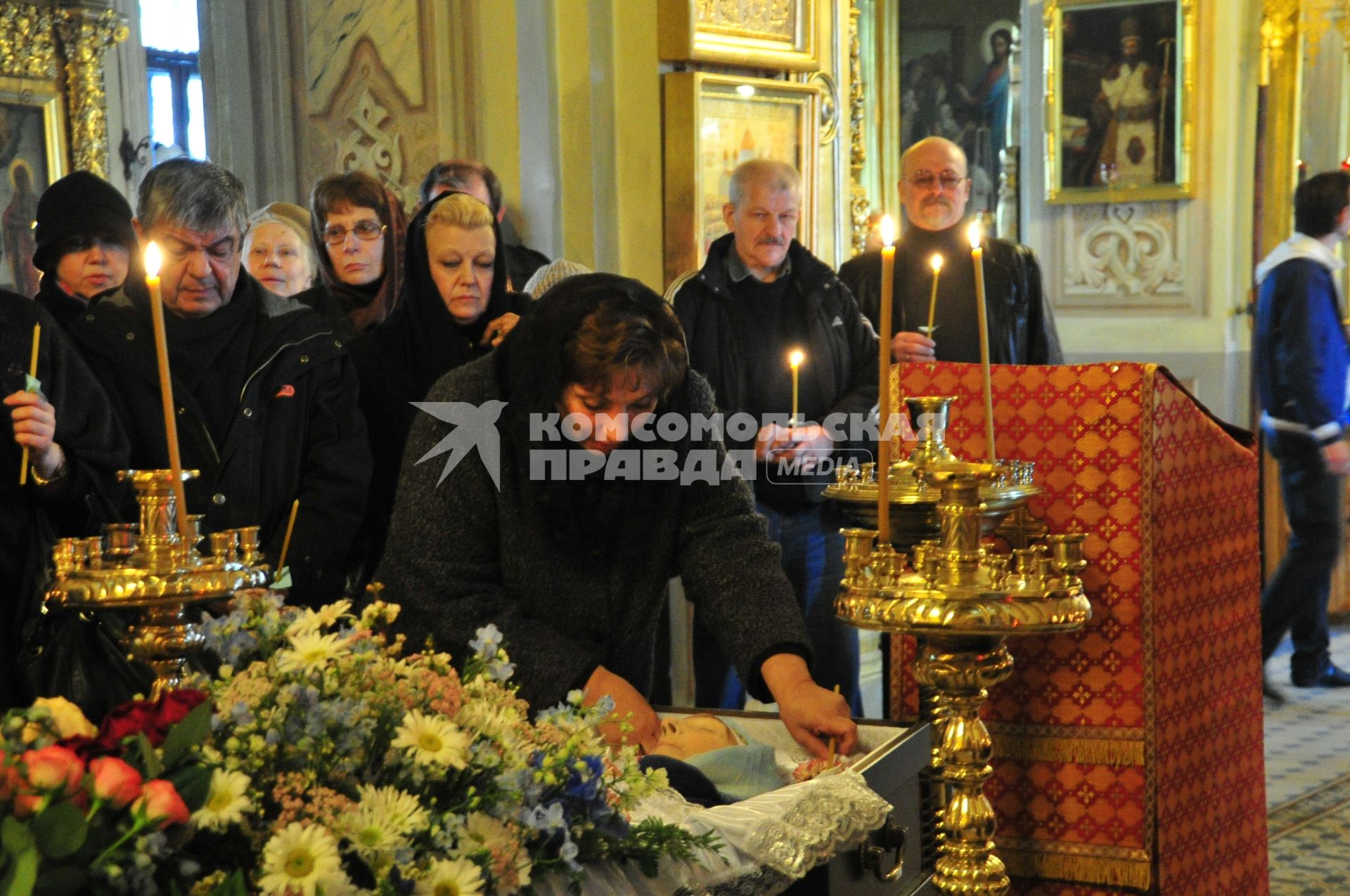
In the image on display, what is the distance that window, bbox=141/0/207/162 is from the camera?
9.45 metres

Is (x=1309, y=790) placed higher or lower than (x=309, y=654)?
lower

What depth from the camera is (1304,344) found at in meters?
5.57

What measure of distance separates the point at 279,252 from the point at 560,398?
1.85 metres

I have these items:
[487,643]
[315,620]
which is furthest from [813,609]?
[315,620]

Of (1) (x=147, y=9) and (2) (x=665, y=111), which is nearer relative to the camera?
(2) (x=665, y=111)

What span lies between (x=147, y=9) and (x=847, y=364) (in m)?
6.97

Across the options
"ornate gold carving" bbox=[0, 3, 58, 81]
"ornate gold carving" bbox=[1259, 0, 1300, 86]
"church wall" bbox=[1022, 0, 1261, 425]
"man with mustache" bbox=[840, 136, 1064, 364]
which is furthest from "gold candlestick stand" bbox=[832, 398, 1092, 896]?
"ornate gold carving" bbox=[1259, 0, 1300, 86]

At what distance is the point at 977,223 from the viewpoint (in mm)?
2643

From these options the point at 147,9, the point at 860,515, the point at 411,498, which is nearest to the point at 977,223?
the point at 860,515

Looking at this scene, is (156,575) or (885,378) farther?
(885,378)

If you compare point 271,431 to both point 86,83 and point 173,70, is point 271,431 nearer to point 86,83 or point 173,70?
point 86,83

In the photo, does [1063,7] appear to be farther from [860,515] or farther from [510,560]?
[510,560]

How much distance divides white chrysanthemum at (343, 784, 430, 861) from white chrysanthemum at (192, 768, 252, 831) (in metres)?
0.08

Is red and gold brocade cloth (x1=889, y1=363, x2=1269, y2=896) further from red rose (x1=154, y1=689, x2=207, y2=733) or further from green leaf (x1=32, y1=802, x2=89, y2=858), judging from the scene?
green leaf (x1=32, y1=802, x2=89, y2=858)
